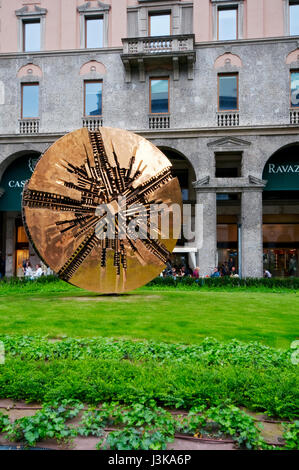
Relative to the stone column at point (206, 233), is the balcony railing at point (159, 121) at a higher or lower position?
higher

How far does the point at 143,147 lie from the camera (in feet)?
39.0

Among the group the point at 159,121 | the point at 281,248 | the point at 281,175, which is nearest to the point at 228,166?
the point at 281,175

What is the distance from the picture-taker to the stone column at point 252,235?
21.2 m

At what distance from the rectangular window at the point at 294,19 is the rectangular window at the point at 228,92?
3762mm

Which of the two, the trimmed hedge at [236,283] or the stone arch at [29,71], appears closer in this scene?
the trimmed hedge at [236,283]

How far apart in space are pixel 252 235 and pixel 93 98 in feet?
37.8

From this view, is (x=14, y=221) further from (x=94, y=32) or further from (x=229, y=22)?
(x=229, y=22)

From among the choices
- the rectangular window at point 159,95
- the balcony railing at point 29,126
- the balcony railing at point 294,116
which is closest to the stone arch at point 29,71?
the balcony railing at point 29,126

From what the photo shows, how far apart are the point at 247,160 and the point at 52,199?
13768mm

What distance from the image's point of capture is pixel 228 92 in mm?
22297

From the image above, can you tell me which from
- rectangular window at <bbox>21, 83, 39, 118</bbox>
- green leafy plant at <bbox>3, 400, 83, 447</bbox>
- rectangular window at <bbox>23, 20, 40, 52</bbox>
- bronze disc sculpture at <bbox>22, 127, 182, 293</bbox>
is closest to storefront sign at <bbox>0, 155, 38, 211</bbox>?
rectangular window at <bbox>21, 83, 39, 118</bbox>

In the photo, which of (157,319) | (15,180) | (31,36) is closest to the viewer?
(157,319)

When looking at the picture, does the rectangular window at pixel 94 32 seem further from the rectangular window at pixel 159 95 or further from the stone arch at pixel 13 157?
the stone arch at pixel 13 157
